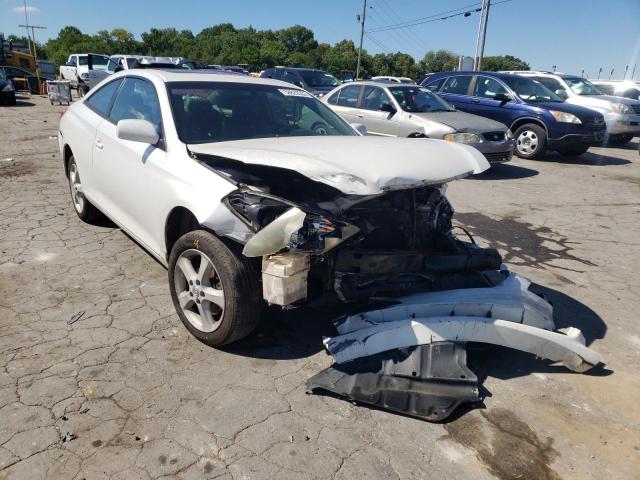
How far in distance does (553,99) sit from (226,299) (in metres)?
10.7

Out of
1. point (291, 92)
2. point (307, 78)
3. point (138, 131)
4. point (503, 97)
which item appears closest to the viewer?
point (138, 131)

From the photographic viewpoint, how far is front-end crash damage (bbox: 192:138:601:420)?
8.43ft

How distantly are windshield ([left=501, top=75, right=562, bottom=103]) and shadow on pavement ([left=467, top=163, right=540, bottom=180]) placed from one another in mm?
1959

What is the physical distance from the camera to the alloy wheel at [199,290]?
116 inches

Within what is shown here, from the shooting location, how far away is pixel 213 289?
294cm

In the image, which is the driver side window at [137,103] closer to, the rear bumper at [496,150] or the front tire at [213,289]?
the front tire at [213,289]

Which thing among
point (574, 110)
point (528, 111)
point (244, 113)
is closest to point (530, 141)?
point (528, 111)

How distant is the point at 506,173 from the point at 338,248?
24.9 ft

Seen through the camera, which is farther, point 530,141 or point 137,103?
point 530,141

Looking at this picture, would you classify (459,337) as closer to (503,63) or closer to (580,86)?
(580,86)

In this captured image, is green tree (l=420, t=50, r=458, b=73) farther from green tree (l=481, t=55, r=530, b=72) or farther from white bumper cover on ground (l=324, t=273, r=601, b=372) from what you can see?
white bumper cover on ground (l=324, t=273, r=601, b=372)

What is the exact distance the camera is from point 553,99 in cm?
1096

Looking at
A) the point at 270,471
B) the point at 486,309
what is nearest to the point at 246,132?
the point at 486,309

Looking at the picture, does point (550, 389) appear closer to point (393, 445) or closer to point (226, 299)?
point (393, 445)
